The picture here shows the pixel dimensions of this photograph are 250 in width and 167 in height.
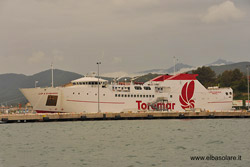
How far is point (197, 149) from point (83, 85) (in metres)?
39.1

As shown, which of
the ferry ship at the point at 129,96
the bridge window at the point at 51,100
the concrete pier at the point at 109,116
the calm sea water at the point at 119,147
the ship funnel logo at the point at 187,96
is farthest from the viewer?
the ship funnel logo at the point at 187,96

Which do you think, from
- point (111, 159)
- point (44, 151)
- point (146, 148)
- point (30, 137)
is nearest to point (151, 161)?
point (111, 159)

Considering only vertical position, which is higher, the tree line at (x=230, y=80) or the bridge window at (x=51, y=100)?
the tree line at (x=230, y=80)

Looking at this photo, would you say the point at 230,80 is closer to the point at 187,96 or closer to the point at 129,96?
the point at 187,96

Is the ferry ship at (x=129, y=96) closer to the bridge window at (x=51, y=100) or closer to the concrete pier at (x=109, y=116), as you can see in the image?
the bridge window at (x=51, y=100)

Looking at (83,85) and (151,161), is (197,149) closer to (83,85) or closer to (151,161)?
(151,161)

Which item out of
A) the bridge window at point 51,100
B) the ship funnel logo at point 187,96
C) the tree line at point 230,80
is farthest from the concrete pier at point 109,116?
the tree line at point 230,80

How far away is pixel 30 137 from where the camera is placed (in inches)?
1719

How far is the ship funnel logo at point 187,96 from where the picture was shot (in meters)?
78.5

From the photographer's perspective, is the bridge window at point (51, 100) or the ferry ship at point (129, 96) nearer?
the ferry ship at point (129, 96)

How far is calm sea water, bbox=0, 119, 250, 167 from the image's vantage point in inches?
1177

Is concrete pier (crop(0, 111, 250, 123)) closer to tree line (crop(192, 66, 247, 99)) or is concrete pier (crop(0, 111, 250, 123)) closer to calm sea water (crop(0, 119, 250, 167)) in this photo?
calm sea water (crop(0, 119, 250, 167))

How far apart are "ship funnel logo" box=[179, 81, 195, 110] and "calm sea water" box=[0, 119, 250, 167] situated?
29042 millimetres

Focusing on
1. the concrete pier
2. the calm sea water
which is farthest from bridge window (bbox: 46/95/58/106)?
the calm sea water
